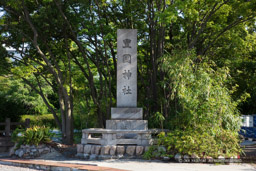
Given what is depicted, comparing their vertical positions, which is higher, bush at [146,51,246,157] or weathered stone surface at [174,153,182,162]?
bush at [146,51,246,157]

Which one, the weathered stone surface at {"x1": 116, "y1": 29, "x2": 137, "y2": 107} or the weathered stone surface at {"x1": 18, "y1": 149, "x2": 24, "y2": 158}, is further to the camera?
the weathered stone surface at {"x1": 116, "y1": 29, "x2": 137, "y2": 107}

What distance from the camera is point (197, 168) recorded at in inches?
286

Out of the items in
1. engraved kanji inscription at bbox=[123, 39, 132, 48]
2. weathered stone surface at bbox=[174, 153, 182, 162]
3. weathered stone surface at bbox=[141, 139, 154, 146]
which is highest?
engraved kanji inscription at bbox=[123, 39, 132, 48]

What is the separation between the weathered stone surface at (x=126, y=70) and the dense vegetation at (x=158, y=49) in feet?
3.06

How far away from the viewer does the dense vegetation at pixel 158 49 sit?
897 centimetres

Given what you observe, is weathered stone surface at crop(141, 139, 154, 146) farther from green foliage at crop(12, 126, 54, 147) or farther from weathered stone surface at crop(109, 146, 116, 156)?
green foliage at crop(12, 126, 54, 147)

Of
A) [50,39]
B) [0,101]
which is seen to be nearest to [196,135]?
[50,39]

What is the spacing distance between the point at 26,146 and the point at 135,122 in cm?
350

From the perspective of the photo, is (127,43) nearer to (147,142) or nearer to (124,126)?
(124,126)

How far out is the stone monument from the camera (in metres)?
8.99

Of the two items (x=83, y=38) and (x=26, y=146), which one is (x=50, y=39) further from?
(x=26, y=146)

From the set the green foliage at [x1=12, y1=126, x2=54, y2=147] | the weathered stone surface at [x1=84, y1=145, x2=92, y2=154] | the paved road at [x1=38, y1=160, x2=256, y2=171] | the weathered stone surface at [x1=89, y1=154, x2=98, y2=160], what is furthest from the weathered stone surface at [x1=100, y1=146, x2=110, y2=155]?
the green foliage at [x1=12, y1=126, x2=54, y2=147]

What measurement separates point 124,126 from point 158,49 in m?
4.08

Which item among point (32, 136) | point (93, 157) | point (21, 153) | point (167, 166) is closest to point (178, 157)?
point (167, 166)
